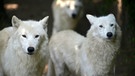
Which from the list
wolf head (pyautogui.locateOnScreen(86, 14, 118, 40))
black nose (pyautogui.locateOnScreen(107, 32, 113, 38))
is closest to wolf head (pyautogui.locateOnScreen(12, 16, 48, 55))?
wolf head (pyautogui.locateOnScreen(86, 14, 118, 40))

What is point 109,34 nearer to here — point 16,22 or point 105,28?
point 105,28

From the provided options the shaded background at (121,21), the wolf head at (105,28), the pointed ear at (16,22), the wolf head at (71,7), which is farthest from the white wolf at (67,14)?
the pointed ear at (16,22)

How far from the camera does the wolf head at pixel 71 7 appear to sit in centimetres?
1235

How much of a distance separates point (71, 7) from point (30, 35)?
5.79 m

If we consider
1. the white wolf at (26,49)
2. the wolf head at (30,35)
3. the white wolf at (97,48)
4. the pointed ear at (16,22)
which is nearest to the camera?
the wolf head at (30,35)

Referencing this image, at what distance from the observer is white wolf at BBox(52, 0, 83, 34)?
12.4 metres

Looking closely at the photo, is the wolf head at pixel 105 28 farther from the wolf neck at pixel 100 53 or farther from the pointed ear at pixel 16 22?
the pointed ear at pixel 16 22

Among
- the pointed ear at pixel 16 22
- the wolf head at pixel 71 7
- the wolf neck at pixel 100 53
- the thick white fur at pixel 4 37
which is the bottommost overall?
the wolf neck at pixel 100 53

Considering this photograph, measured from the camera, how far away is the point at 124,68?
10.2 m

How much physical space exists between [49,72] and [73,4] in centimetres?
371

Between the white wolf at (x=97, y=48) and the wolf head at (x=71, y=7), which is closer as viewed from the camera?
the white wolf at (x=97, y=48)

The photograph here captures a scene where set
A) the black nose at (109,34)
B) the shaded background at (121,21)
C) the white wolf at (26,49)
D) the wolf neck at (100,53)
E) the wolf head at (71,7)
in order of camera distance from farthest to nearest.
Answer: the wolf head at (71,7) → the shaded background at (121,21) → the wolf neck at (100,53) → the black nose at (109,34) → the white wolf at (26,49)

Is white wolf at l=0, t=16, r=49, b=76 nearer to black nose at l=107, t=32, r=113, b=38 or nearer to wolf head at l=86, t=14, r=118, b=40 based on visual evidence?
wolf head at l=86, t=14, r=118, b=40

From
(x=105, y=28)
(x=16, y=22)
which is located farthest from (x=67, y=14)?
(x=16, y=22)
